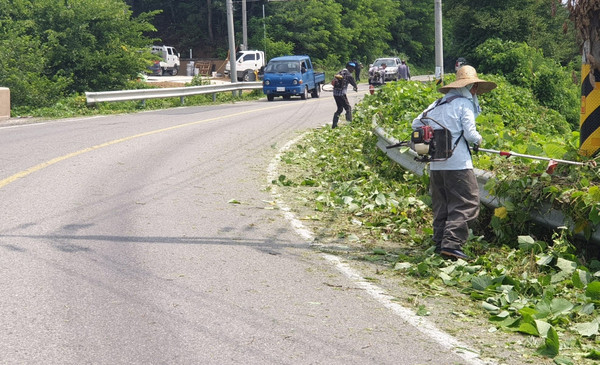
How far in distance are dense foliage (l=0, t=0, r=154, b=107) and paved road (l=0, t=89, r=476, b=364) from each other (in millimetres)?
14864

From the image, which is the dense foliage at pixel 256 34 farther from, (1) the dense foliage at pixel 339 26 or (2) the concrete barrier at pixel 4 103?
(2) the concrete barrier at pixel 4 103

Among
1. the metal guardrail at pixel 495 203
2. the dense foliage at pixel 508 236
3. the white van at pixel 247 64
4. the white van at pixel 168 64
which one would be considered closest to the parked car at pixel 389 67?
the white van at pixel 247 64

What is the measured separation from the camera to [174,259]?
7.04 metres

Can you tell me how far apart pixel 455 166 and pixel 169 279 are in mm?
2879

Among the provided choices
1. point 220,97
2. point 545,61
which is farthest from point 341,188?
point 545,61

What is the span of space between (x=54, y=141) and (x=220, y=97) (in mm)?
18859

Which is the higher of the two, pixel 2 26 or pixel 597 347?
pixel 2 26

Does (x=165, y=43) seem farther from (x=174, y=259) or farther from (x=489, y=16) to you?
(x=174, y=259)

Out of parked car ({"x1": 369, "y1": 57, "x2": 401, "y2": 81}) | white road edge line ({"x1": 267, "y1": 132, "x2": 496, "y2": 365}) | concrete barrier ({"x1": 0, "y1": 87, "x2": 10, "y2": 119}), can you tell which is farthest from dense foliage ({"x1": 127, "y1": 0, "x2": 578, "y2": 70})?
white road edge line ({"x1": 267, "y1": 132, "x2": 496, "y2": 365})

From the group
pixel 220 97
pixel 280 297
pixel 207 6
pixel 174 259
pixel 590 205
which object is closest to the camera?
pixel 280 297

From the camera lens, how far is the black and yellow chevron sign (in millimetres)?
7703

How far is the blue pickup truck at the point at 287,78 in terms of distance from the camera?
33.2 meters

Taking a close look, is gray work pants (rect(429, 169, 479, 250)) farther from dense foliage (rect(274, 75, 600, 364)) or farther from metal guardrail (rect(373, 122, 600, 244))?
metal guardrail (rect(373, 122, 600, 244))

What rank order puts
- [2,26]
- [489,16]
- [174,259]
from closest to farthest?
[174,259], [2,26], [489,16]
